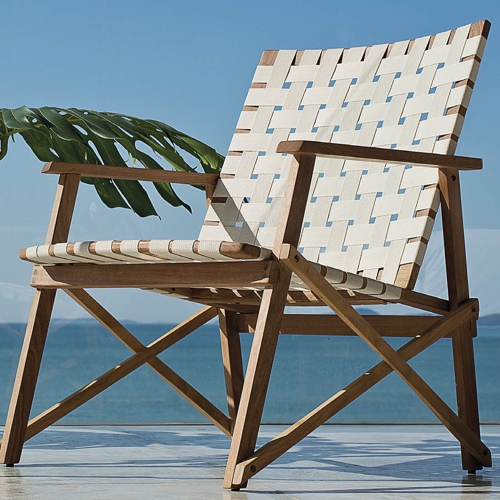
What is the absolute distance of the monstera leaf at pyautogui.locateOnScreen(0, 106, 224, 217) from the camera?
1.98 metres

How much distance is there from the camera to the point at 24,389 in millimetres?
1683

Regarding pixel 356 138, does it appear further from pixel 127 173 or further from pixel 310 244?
A: pixel 127 173

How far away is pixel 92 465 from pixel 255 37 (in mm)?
5858

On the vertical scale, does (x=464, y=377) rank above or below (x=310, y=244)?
below

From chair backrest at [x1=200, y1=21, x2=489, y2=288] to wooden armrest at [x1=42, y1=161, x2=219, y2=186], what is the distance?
0.21 ft

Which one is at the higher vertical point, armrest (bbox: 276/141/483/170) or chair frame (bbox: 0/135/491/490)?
armrest (bbox: 276/141/483/170)

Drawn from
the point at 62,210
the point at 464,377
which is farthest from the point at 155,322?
the point at 464,377

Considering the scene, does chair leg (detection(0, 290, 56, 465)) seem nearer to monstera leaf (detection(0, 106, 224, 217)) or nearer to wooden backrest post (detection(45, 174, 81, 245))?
wooden backrest post (detection(45, 174, 81, 245))

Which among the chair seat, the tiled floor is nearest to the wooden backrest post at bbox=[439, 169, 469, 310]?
the chair seat

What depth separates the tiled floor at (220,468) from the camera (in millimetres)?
1390

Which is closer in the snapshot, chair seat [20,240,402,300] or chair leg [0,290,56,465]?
chair seat [20,240,402,300]

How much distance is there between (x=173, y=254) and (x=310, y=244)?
22.6 inches

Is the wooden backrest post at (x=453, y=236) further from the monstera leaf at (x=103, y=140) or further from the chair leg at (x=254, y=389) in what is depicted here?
the monstera leaf at (x=103, y=140)

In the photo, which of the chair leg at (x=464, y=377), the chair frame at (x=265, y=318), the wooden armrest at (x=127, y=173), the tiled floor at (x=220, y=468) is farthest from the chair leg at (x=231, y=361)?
the chair leg at (x=464, y=377)
